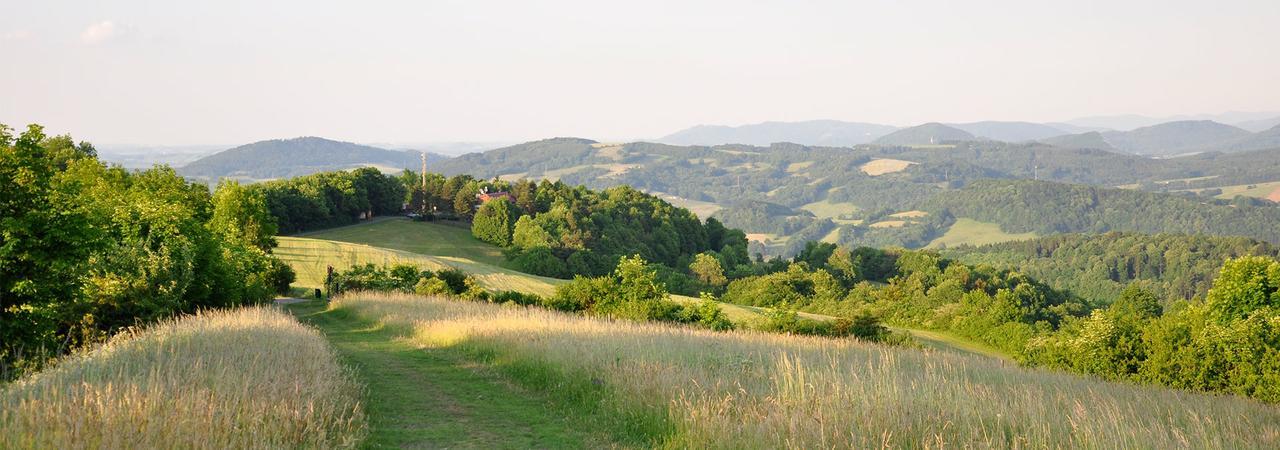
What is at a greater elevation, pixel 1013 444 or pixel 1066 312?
pixel 1013 444

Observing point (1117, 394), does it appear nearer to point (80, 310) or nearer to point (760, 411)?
point (760, 411)

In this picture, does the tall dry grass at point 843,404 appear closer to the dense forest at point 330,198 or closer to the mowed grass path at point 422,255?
the mowed grass path at point 422,255

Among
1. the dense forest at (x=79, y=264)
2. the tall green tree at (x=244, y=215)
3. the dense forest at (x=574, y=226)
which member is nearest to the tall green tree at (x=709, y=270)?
the dense forest at (x=574, y=226)

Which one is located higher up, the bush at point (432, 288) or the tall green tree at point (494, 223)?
the bush at point (432, 288)

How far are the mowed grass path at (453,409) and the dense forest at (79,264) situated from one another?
13.7 feet

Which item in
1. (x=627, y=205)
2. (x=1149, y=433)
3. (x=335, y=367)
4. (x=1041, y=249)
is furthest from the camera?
(x=1041, y=249)

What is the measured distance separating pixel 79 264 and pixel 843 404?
15.0 m

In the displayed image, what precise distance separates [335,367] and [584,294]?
2073 centimetres

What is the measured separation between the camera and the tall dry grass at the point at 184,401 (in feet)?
20.8

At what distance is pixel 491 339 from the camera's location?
1659cm

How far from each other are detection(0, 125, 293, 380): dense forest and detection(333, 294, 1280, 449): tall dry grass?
7.26 m

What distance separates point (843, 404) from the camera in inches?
329

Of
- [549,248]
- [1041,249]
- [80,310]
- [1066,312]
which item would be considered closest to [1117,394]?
[80,310]

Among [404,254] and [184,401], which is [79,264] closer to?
[184,401]
